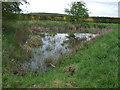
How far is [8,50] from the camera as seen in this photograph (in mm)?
12062

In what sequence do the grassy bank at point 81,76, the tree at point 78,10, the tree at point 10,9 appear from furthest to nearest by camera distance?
the tree at point 78,10, the tree at point 10,9, the grassy bank at point 81,76

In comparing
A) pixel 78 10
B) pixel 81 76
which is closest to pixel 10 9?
pixel 81 76

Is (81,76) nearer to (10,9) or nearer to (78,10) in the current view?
(10,9)

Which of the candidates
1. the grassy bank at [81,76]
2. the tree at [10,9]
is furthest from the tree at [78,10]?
the grassy bank at [81,76]

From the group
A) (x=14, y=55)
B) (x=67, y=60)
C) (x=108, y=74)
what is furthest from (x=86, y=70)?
(x=14, y=55)

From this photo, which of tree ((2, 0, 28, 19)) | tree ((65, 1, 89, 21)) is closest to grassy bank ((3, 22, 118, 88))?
tree ((2, 0, 28, 19))

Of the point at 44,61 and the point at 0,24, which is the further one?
the point at 0,24

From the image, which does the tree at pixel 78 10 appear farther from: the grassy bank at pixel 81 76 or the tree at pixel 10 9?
the grassy bank at pixel 81 76

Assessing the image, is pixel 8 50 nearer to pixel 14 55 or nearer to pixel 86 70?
pixel 14 55

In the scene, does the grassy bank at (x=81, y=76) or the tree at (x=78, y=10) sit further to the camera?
the tree at (x=78, y=10)

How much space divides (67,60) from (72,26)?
60.1 ft

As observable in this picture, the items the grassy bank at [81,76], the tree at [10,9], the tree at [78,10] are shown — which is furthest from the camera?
the tree at [78,10]

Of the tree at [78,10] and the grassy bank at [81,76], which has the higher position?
the tree at [78,10]

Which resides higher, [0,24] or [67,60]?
[0,24]
